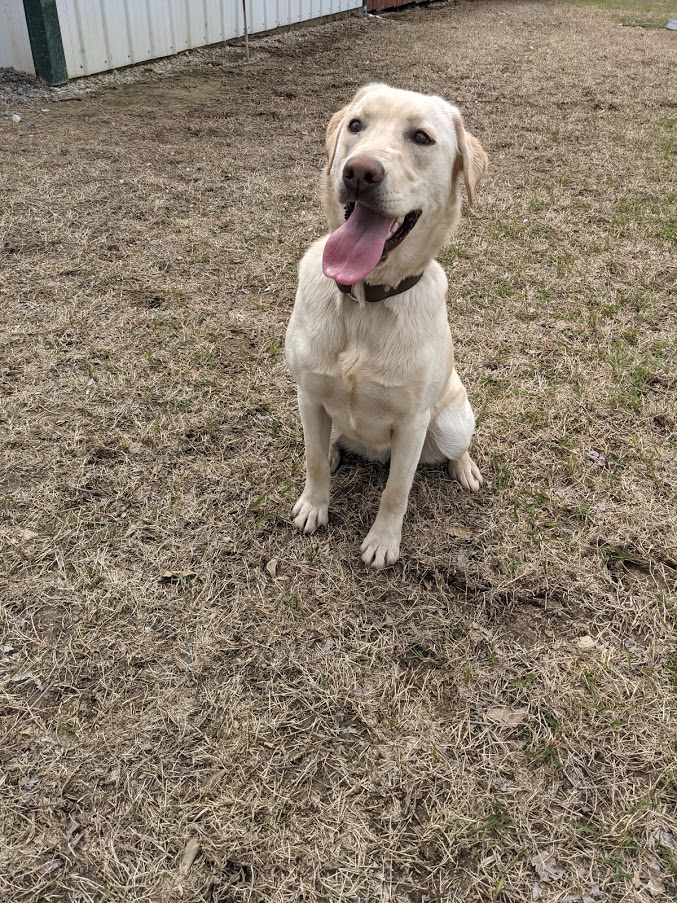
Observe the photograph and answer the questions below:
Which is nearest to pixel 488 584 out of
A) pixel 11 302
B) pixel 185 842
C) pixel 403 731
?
pixel 403 731

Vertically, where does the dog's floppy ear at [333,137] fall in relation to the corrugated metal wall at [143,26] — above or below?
above

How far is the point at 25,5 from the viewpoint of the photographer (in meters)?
6.03

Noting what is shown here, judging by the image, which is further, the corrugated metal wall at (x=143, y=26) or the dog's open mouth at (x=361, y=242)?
the corrugated metal wall at (x=143, y=26)

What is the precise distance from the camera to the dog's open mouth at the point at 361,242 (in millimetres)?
1730

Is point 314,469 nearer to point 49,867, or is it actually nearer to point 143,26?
point 49,867

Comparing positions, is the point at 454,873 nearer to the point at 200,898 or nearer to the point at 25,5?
the point at 200,898

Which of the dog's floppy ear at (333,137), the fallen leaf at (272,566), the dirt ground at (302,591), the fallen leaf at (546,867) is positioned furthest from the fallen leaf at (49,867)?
the dog's floppy ear at (333,137)

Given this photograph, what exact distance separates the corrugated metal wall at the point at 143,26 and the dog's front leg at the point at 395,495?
6.71 metres

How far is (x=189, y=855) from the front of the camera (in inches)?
59.3

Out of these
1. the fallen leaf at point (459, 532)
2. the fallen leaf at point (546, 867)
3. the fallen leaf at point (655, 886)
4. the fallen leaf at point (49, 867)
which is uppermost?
the fallen leaf at point (655, 886)

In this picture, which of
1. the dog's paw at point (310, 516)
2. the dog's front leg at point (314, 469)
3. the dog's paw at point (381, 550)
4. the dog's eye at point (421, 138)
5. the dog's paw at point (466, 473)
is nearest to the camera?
the dog's eye at point (421, 138)

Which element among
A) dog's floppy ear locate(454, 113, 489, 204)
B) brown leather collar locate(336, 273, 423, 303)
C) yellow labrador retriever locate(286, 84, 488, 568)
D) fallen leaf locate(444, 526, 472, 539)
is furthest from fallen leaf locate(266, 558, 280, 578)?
dog's floppy ear locate(454, 113, 489, 204)

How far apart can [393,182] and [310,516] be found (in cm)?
124

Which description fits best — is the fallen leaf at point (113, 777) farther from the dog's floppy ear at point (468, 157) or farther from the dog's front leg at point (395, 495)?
the dog's floppy ear at point (468, 157)
